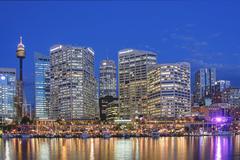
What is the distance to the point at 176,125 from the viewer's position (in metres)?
199

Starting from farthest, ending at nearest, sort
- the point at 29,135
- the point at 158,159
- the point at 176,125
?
the point at 176,125, the point at 29,135, the point at 158,159

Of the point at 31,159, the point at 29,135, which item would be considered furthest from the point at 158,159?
the point at 29,135

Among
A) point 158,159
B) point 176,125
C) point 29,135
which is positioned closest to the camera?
point 158,159

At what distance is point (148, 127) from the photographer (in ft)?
647

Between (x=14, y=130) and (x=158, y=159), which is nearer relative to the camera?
(x=158, y=159)

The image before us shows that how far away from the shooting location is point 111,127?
196 metres

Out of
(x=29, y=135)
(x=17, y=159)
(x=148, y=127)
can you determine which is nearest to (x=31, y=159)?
(x=17, y=159)

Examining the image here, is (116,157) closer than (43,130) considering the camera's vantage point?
Yes

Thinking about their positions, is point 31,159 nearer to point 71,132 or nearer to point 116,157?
point 116,157

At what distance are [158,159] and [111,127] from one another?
12912cm

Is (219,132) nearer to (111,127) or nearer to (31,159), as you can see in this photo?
(111,127)

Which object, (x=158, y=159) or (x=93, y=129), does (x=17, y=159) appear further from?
(x=93, y=129)

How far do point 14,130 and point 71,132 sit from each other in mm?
24939

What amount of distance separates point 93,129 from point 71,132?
28.7 ft
